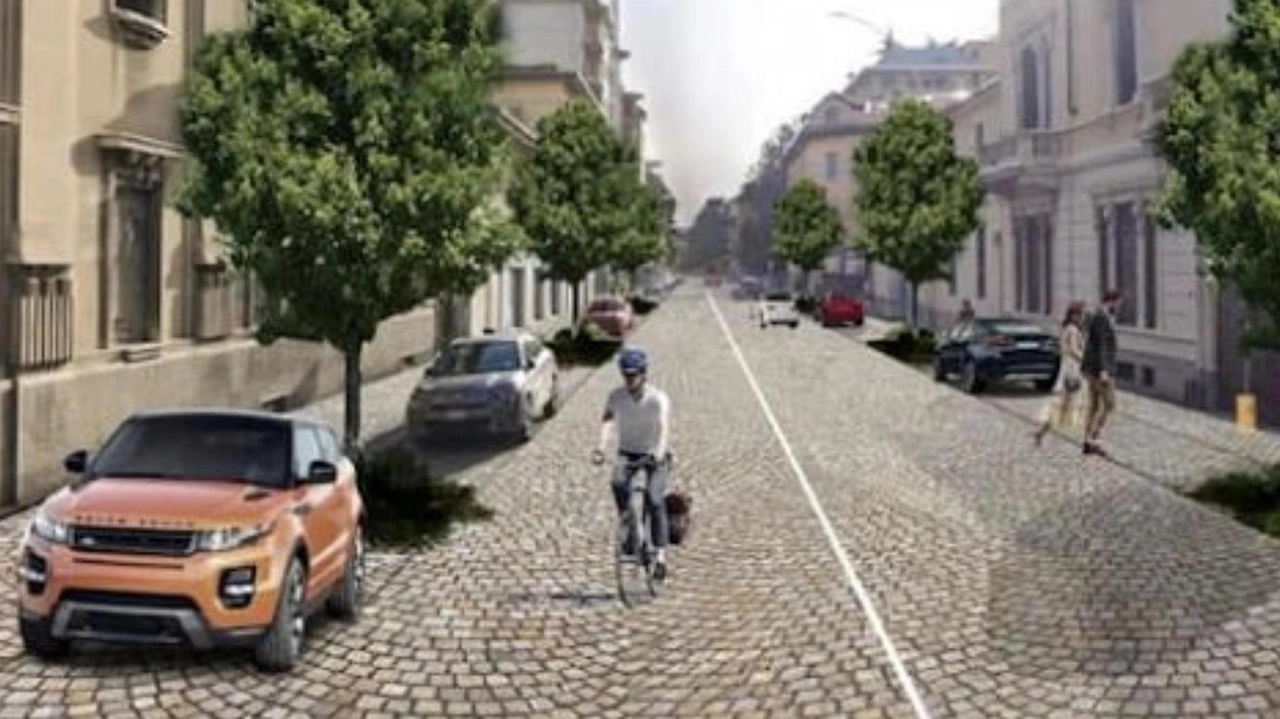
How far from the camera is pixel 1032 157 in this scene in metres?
33.0

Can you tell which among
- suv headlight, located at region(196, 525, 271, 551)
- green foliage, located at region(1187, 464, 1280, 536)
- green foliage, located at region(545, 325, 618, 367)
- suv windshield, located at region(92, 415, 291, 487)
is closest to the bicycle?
suv windshield, located at region(92, 415, 291, 487)

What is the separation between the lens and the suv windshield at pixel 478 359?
18500 millimetres

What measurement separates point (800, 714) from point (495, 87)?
8.41 metres

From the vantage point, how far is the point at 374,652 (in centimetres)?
804

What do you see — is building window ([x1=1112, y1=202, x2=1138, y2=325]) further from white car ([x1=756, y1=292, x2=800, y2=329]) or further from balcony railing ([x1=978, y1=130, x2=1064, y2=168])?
white car ([x1=756, y1=292, x2=800, y2=329])

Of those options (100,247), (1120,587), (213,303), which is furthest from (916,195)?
(1120,587)

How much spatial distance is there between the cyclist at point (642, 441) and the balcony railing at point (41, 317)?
21.2 ft

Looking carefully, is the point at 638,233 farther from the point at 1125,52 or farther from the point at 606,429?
the point at 606,429

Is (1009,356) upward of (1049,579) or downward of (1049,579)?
upward

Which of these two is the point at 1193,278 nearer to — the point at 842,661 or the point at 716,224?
the point at 842,661

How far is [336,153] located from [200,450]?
458 cm

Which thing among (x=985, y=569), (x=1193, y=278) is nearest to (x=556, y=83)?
(x=1193, y=278)

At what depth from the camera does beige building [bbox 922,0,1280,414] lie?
24219mm

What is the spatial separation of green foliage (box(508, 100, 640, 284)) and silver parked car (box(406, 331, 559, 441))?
15357 millimetres
